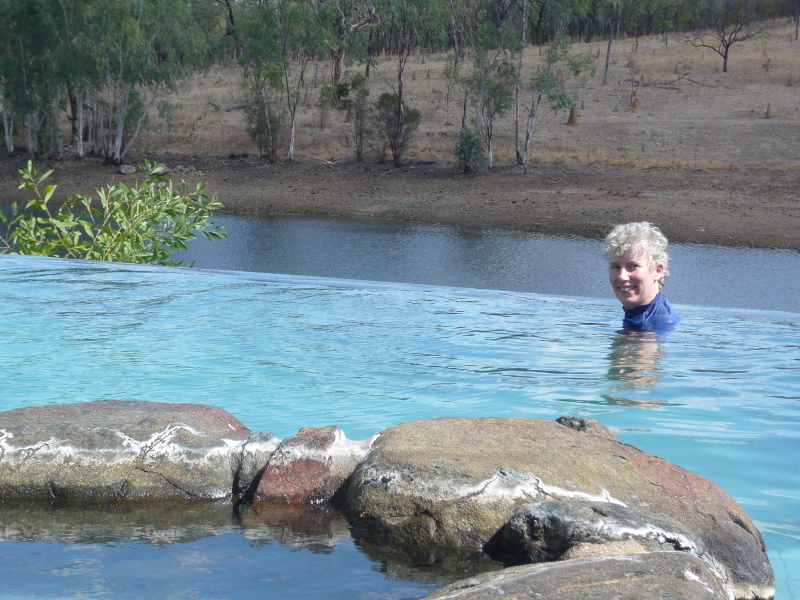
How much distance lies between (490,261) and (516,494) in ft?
41.5

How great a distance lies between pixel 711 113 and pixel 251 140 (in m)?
17.0

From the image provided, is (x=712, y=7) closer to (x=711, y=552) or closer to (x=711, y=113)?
(x=711, y=113)

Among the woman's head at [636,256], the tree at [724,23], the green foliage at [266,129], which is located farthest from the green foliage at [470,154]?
the tree at [724,23]

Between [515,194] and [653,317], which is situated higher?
[653,317]

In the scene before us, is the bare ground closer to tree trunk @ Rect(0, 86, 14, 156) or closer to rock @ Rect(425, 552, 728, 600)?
tree trunk @ Rect(0, 86, 14, 156)

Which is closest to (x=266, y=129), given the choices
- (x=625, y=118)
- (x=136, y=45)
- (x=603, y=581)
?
(x=136, y=45)

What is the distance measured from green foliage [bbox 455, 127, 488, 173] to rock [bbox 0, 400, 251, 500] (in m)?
22.1

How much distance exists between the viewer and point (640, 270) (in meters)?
5.02

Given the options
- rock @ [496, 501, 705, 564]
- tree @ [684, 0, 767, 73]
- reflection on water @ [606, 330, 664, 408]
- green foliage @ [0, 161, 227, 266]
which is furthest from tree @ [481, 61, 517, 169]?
tree @ [684, 0, 767, 73]

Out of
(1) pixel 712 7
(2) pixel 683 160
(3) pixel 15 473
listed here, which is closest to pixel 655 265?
(3) pixel 15 473

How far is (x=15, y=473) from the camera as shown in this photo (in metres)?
2.52

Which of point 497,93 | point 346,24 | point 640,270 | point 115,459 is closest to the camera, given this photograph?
point 115,459

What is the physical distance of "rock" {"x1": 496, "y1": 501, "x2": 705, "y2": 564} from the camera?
2000 millimetres

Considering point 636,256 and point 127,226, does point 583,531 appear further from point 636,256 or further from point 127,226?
point 127,226
